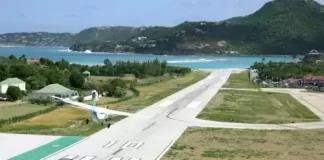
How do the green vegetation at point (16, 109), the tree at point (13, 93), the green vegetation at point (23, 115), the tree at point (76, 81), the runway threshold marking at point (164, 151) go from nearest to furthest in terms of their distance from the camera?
1. the runway threshold marking at point (164, 151)
2. the green vegetation at point (23, 115)
3. the green vegetation at point (16, 109)
4. the tree at point (13, 93)
5. the tree at point (76, 81)

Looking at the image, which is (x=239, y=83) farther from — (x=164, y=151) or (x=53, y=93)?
(x=164, y=151)

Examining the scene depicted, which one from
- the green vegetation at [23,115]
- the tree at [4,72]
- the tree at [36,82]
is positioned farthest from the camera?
the tree at [4,72]

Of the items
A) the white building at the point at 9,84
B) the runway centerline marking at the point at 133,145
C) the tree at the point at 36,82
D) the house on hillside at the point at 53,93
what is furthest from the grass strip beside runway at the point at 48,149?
the tree at the point at 36,82

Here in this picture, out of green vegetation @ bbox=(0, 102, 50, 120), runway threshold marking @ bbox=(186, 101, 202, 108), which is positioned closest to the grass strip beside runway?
green vegetation @ bbox=(0, 102, 50, 120)

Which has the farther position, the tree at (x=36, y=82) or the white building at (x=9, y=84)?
the tree at (x=36, y=82)

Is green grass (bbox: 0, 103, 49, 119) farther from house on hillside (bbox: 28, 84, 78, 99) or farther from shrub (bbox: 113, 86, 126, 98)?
shrub (bbox: 113, 86, 126, 98)

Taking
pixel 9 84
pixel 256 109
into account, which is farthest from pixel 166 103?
pixel 9 84

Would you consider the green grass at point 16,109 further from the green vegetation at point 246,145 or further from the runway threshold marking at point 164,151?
the runway threshold marking at point 164,151

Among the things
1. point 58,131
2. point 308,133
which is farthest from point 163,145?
point 308,133
